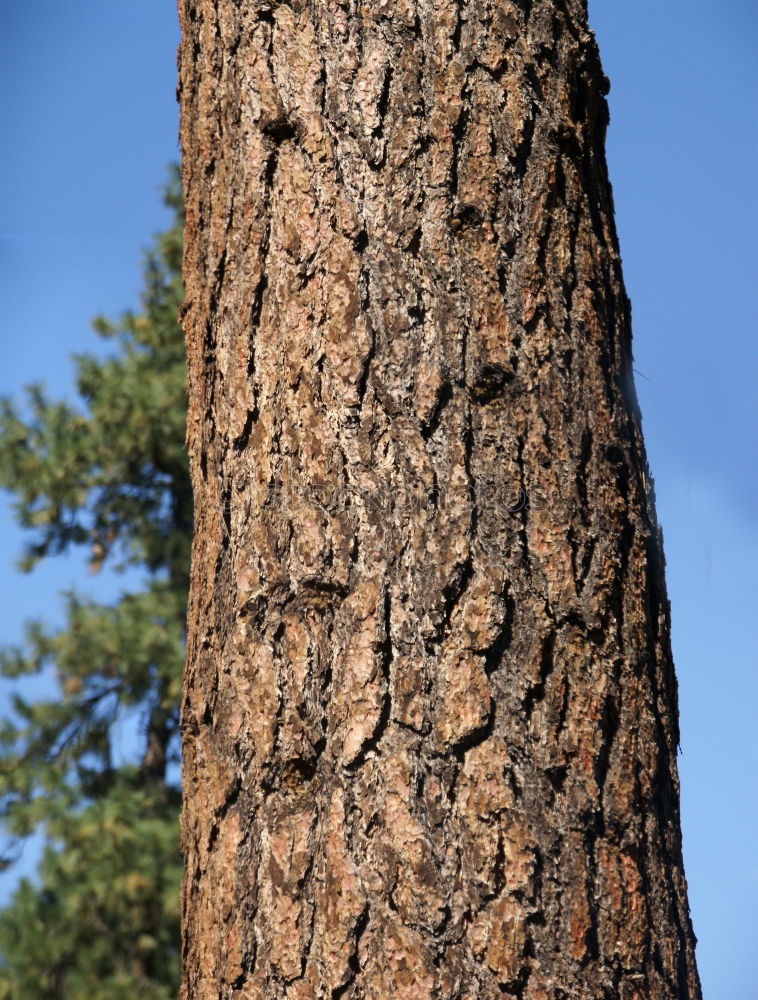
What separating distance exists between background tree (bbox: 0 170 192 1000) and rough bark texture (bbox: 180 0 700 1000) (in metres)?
5.38

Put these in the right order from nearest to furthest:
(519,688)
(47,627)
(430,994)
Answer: (430,994) < (519,688) < (47,627)

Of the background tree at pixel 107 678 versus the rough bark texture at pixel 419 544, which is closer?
the rough bark texture at pixel 419 544

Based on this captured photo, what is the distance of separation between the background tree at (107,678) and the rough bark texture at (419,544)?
5383 mm

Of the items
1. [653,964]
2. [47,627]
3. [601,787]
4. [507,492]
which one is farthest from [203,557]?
[47,627]

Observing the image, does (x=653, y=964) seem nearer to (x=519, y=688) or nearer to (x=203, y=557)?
(x=519, y=688)

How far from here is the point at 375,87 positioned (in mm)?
1439

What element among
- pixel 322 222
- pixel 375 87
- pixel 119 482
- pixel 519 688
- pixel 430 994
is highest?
pixel 119 482

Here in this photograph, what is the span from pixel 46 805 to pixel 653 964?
6084mm

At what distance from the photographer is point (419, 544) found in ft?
4.21

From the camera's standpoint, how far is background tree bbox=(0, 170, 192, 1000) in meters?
6.26

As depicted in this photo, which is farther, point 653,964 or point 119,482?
point 119,482

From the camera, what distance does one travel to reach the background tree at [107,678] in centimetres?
626

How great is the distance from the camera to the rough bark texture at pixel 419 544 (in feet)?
3.93

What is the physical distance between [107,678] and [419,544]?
21.6 ft
